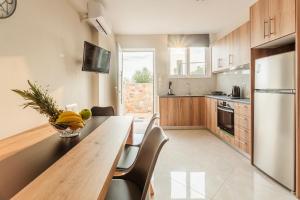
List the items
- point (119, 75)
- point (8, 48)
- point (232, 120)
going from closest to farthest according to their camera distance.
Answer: point (8, 48) < point (232, 120) < point (119, 75)

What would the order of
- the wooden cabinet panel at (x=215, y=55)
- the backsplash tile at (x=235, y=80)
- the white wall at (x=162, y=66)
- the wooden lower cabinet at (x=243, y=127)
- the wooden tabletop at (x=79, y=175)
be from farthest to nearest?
the white wall at (x=162, y=66)
the wooden cabinet panel at (x=215, y=55)
the backsplash tile at (x=235, y=80)
the wooden lower cabinet at (x=243, y=127)
the wooden tabletop at (x=79, y=175)

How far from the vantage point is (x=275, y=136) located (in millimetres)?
2527

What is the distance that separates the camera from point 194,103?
5.57 meters

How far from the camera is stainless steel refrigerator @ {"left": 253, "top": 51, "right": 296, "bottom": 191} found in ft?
7.44

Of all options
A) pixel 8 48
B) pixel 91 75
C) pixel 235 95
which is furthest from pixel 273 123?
pixel 91 75

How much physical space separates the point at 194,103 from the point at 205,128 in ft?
2.42

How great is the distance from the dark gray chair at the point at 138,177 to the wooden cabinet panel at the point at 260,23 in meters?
2.20

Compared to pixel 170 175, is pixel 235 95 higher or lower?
higher

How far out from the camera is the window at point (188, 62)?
616 cm

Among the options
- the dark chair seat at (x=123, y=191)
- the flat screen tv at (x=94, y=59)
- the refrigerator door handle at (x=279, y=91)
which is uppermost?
the flat screen tv at (x=94, y=59)

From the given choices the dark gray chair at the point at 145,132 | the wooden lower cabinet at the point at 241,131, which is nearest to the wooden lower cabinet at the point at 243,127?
the wooden lower cabinet at the point at 241,131

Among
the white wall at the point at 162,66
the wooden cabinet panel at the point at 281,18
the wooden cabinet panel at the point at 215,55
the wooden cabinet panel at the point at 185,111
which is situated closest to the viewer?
the wooden cabinet panel at the point at 281,18

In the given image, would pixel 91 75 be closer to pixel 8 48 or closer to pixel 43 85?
pixel 43 85

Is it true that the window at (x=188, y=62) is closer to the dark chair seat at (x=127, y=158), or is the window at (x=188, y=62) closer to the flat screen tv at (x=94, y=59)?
the flat screen tv at (x=94, y=59)
